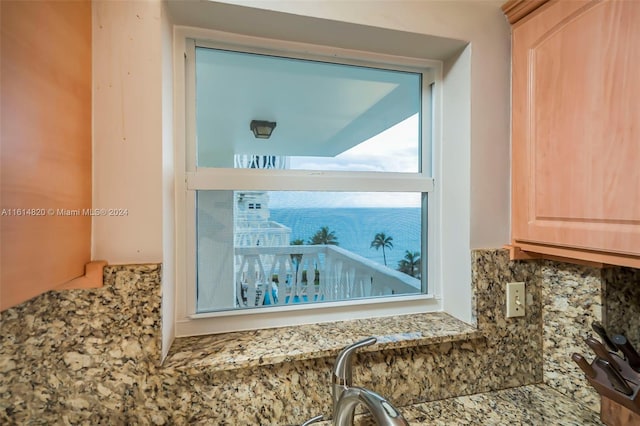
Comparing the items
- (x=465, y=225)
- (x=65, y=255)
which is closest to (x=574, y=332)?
(x=465, y=225)

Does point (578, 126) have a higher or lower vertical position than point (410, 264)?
higher

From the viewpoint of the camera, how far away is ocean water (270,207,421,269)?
1.08 metres

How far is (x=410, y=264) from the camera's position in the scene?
3.92ft

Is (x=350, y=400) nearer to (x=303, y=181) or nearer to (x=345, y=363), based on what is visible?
(x=345, y=363)

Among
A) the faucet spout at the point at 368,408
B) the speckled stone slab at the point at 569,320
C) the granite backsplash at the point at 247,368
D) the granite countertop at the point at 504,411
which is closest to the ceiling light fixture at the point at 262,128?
the granite backsplash at the point at 247,368

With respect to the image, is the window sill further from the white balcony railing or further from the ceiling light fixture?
the ceiling light fixture

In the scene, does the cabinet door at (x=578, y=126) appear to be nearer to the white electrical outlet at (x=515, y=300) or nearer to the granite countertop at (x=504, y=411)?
the white electrical outlet at (x=515, y=300)

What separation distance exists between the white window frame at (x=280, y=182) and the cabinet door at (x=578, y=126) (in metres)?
0.30

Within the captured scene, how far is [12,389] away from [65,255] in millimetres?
364

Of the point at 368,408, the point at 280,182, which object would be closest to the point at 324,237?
the point at 280,182

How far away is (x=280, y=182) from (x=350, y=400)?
684mm

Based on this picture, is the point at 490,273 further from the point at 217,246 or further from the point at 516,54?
the point at 217,246

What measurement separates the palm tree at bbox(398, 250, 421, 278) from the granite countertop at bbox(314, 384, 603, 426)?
445mm

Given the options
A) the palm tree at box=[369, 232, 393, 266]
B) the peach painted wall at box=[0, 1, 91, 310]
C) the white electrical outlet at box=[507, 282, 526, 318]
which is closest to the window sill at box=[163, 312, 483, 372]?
the white electrical outlet at box=[507, 282, 526, 318]
